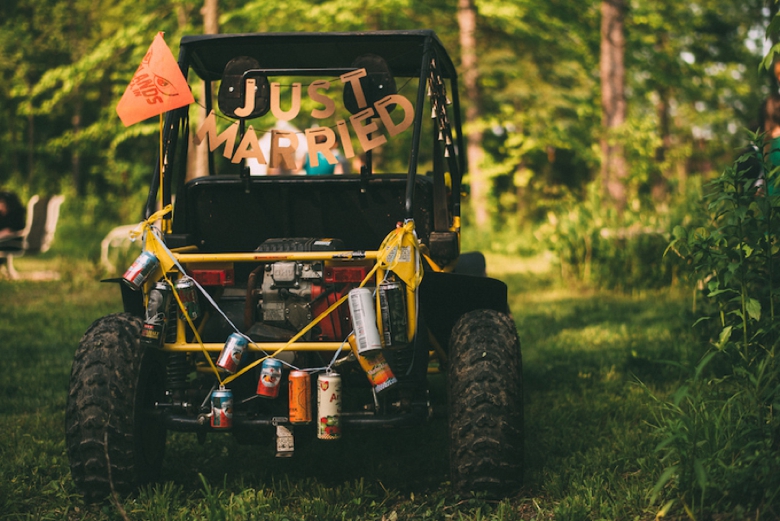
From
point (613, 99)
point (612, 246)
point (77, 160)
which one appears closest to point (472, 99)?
point (613, 99)

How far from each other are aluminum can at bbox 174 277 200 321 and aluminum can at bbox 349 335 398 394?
73cm

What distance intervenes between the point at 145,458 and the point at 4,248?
920 cm

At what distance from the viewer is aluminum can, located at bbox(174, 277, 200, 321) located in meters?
3.60

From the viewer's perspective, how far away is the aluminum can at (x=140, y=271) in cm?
353

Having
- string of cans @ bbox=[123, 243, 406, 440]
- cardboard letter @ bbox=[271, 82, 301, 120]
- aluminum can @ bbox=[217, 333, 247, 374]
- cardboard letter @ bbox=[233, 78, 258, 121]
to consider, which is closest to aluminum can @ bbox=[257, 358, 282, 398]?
string of cans @ bbox=[123, 243, 406, 440]

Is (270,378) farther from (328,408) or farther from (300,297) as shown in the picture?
(300,297)

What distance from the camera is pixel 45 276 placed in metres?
11.9

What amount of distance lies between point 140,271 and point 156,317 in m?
0.20

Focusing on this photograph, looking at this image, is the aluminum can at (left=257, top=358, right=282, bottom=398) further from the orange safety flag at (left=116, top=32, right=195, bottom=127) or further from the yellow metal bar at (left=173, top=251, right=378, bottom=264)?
the orange safety flag at (left=116, top=32, right=195, bottom=127)

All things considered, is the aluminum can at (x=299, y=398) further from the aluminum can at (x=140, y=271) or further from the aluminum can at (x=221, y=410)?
the aluminum can at (x=140, y=271)

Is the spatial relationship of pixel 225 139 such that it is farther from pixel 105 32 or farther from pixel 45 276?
pixel 105 32

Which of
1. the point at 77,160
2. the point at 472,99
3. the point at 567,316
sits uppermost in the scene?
the point at 472,99

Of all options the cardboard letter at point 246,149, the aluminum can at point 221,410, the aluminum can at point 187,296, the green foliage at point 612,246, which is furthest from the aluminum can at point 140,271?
the green foliage at point 612,246

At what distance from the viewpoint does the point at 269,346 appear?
3.57m
